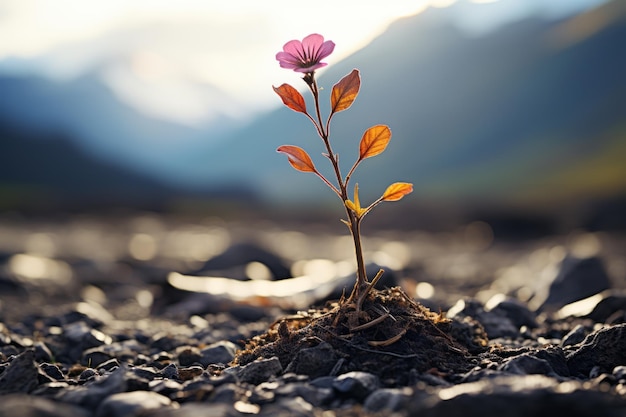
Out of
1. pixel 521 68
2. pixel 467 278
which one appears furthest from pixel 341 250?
pixel 521 68

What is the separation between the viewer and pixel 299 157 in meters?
3.65

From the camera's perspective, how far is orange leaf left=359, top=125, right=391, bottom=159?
3633 millimetres

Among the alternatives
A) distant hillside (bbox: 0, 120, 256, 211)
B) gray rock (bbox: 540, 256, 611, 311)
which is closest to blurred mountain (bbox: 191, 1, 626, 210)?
distant hillside (bbox: 0, 120, 256, 211)

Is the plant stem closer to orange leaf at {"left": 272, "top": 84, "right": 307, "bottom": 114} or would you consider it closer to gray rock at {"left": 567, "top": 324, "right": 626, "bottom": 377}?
orange leaf at {"left": 272, "top": 84, "right": 307, "bottom": 114}

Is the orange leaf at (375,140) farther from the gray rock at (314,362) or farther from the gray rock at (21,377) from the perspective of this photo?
the gray rock at (21,377)

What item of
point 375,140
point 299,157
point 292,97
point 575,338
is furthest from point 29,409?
point 575,338

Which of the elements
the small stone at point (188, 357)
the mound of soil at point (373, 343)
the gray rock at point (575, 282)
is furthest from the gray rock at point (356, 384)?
the gray rock at point (575, 282)

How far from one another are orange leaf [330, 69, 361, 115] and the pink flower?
0.20 m

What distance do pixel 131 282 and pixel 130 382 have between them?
887 centimetres

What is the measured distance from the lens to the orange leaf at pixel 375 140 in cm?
363

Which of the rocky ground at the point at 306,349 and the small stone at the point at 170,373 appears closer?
the rocky ground at the point at 306,349

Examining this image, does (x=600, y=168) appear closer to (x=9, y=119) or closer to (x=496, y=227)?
(x=496, y=227)

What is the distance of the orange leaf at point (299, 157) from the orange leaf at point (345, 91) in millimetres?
262

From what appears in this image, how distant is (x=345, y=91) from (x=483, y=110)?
160 meters
